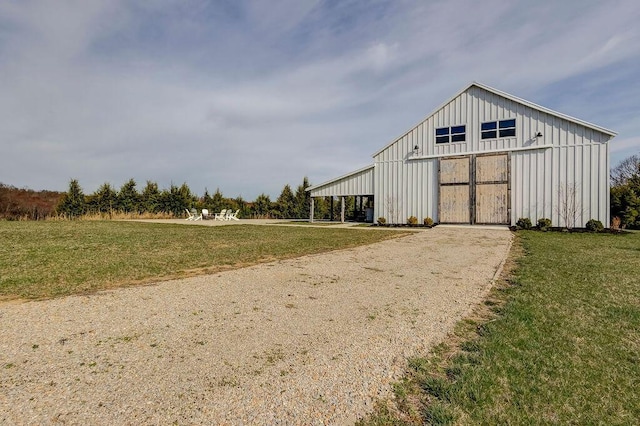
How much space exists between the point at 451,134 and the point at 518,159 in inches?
159

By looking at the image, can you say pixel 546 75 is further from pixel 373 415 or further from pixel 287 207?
pixel 287 207

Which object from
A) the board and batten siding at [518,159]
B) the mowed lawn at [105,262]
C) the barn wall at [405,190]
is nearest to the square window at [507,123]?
the board and batten siding at [518,159]

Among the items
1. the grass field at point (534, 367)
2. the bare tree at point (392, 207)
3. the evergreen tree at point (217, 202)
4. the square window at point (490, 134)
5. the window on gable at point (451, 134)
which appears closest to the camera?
the grass field at point (534, 367)

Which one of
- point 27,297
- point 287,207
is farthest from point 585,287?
point 287,207

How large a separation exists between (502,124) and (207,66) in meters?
16.9

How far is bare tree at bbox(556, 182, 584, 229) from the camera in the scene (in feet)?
52.8

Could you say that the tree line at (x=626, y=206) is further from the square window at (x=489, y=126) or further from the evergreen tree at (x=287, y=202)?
the evergreen tree at (x=287, y=202)

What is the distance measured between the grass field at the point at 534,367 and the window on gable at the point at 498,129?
51.9 ft

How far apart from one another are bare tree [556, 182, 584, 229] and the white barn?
0.04m

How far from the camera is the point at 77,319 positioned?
345 cm

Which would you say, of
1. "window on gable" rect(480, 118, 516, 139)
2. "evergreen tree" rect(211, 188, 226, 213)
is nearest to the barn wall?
"window on gable" rect(480, 118, 516, 139)

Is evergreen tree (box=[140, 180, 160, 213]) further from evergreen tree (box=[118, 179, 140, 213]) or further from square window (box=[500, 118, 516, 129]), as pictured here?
square window (box=[500, 118, 516, 129])

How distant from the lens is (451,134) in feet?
63.9

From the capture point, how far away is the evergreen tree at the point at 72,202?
25867 millimetres
